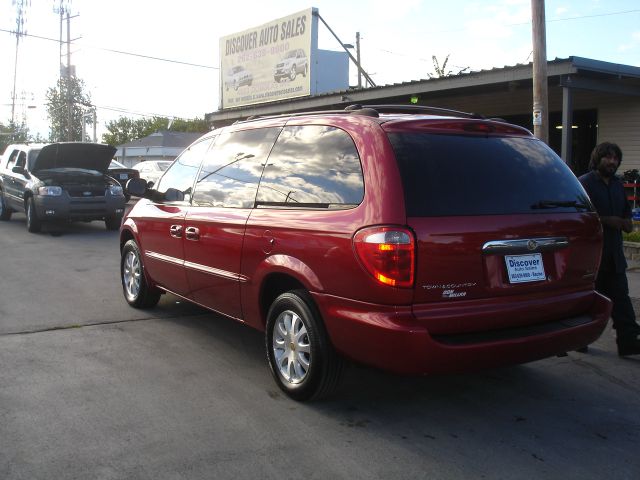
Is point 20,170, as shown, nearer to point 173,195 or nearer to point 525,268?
point 173,195

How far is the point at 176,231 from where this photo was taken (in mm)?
5602

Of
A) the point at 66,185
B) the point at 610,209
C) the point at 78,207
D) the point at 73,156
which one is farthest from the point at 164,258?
the point at 73,156

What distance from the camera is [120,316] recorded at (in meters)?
6.54

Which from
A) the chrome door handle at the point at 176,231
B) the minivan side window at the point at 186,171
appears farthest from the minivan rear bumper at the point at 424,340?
the minivan side window at the point at 186,171

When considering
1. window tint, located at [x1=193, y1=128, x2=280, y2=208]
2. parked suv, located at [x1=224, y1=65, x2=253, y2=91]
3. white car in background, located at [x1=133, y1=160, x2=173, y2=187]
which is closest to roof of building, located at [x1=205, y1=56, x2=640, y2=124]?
window tint, located at [x1=193, y1=128, x2=280, y2=208]

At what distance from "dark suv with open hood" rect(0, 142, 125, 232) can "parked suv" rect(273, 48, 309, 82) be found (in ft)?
33.2

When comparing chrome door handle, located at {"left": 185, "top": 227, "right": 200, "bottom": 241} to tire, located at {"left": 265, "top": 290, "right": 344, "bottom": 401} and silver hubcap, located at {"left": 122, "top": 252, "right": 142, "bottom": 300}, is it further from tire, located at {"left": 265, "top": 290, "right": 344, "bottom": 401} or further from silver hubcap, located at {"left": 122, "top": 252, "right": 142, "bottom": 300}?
silver hubcap, located at {"left": 122, "top": 252, "right": 142, "bottom": 300}

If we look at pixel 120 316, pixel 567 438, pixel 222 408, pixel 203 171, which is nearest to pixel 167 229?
pixel 203 171

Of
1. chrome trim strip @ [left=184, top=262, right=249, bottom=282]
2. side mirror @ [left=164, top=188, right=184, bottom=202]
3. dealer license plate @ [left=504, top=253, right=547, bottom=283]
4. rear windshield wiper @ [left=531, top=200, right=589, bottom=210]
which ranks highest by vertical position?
side mirror @ [left=164, top=188, right=184, bottom=202]

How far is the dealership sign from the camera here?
2280cm

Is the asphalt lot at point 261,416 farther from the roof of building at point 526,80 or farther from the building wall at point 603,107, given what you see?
the building wall at point 603,107

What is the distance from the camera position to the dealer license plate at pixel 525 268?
3.76 metres

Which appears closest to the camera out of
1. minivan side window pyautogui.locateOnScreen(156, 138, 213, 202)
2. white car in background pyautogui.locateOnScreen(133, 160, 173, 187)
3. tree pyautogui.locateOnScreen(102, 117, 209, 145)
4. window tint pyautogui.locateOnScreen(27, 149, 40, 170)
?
minivan side window pyautogui.locateOnScreen(156, 138, 213, 202)

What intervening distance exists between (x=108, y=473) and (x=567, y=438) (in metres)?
2.52
